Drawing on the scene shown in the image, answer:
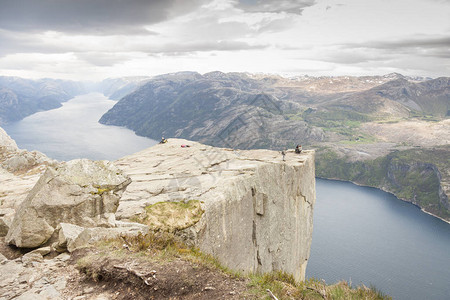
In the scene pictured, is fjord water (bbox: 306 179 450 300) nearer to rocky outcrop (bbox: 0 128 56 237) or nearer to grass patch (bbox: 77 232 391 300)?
grass patch (bbox: 77 232 391 300)

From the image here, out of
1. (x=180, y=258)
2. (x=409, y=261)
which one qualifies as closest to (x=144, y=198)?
(x=180, y=258)

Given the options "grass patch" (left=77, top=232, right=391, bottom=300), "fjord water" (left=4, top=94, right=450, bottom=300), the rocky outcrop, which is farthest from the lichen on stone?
"fjord water" (left=4, top=94, right=450, bottom=300)

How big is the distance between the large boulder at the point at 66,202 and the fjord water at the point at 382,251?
280ft

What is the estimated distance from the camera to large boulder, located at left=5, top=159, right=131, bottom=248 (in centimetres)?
1256

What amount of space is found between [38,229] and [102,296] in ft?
18.1

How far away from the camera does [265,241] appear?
29.8m

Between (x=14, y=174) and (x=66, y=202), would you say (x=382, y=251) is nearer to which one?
(x=14, y=174)

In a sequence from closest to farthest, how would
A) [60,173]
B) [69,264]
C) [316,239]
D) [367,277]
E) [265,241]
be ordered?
[69,264] < [60,173] < [265,241] < [367,277] < [316,239]

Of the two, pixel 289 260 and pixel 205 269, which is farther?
pixel 289 260

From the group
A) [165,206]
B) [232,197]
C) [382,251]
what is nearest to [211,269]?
[165,206]

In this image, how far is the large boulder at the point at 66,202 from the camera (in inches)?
495

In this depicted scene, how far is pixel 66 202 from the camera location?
13984mm

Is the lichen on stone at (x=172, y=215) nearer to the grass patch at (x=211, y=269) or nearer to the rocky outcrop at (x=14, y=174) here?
the grass patch at (x=211, y=269)

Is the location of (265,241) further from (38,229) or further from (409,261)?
(409,261)
